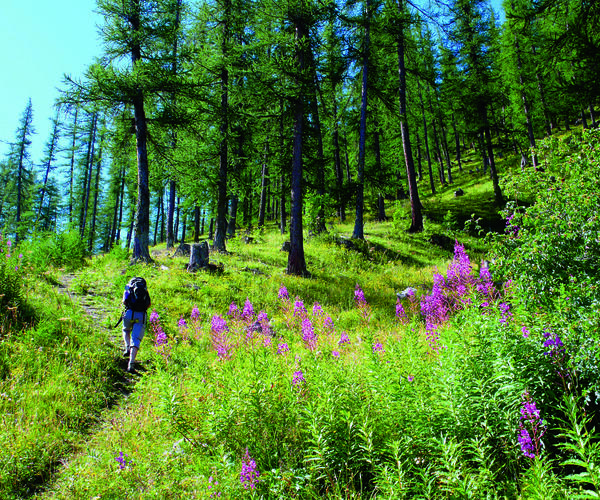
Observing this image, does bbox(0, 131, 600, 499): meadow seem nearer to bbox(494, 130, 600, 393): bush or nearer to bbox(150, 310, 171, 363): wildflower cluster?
bbox(494, 130, 600, 393): bush

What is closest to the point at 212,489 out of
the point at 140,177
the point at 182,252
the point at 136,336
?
the point at 136,336

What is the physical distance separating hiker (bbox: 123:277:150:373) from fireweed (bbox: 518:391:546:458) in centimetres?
545

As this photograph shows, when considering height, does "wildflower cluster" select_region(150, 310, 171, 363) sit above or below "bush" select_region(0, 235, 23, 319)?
below

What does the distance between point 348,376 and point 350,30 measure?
51.7 feet

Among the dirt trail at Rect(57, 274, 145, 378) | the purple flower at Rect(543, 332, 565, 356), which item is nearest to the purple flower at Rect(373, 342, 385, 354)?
the purple flower at Rect(543, 332, 565, 356)

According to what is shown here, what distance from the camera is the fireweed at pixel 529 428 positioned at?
188 cm

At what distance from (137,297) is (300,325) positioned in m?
3.27

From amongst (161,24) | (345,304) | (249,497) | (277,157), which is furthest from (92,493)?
(161,24)

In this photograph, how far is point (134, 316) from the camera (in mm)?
5547

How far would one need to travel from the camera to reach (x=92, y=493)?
2.70 m

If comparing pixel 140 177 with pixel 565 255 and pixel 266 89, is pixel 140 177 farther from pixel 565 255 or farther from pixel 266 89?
pixel 565 255

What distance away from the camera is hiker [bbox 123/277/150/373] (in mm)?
5402

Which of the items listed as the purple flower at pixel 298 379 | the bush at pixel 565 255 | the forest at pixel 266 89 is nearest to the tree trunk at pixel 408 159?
the forest at pixel 266 89

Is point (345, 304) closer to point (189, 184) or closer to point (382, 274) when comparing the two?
point (382, 274)
